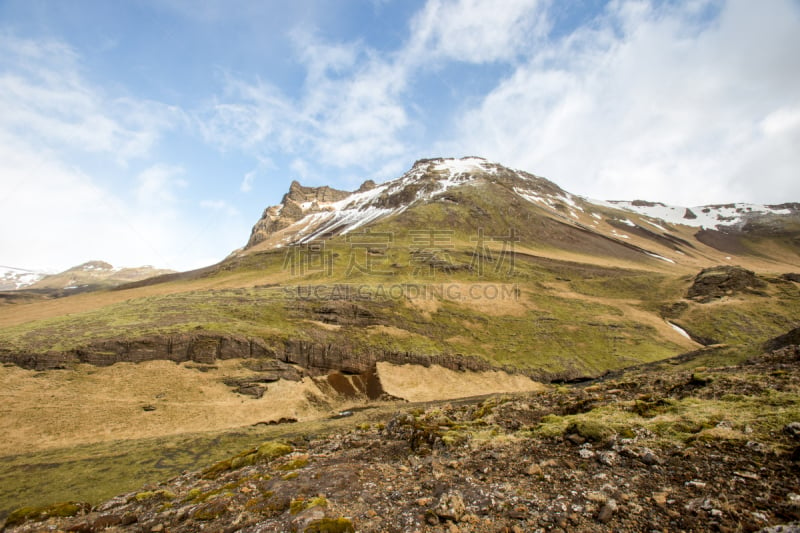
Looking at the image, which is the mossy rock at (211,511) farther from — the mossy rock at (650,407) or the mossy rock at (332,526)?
the mossy rock at (650,407)

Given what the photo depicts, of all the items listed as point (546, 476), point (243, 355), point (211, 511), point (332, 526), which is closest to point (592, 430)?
point (546, 476)

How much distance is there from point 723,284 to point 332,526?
109264 mm

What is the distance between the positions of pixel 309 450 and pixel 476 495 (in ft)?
44.2

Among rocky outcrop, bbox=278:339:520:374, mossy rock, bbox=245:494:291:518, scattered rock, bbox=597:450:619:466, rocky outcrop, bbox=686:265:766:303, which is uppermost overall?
rocky outcrop, bbox=686:265:766:303

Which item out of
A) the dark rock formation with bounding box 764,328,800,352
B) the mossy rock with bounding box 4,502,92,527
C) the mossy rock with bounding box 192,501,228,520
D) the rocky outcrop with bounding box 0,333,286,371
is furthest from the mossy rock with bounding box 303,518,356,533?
the rocky outcrop with bounding box 0,333,286,371

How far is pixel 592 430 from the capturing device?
1306 centimetres

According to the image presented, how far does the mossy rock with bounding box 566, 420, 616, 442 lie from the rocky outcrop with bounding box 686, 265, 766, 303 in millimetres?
93732

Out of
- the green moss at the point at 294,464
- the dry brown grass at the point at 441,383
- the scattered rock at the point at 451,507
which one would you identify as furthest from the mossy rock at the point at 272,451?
the dry brown grass at the point at 441,383

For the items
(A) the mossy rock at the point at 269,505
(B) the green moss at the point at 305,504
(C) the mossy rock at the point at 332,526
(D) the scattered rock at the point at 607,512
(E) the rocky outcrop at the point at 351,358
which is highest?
(D) the scattered rock at the point at 607,512

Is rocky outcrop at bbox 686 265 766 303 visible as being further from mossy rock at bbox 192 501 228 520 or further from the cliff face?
mossy rock at bbox 192 501 228 520

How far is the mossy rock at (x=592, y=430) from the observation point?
1263cm

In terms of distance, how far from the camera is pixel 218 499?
44.8ft

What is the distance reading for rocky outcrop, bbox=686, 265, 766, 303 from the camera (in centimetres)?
8406

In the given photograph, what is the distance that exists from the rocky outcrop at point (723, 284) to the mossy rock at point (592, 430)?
93.7m
